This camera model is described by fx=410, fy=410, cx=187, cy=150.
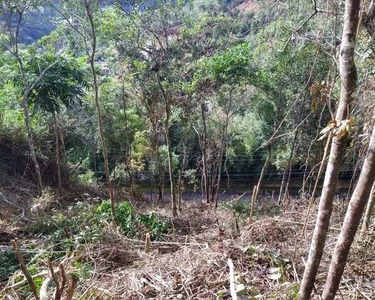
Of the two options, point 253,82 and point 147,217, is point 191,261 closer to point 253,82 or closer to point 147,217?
point 147,217

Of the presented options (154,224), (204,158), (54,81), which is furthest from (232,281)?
(204,158)

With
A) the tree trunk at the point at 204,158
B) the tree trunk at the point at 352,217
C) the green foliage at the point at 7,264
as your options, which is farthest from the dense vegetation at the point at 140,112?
the tree trunk at the point at 352,217

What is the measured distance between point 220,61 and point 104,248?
6.52m

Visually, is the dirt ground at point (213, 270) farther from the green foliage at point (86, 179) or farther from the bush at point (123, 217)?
the green foliage at point (86, 179)

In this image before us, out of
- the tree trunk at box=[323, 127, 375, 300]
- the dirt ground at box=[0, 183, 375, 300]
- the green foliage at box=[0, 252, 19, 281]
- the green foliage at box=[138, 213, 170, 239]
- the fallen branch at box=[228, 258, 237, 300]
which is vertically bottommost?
the green foliage at box=[138, 213, 170, 239]

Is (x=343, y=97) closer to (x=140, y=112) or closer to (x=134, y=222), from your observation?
(x=134, y=222)

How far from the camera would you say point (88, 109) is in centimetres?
1288

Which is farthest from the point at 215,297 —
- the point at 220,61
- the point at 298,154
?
the point at 298,154

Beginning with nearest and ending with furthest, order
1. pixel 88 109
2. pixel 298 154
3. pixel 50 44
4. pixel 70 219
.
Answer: pixel 70 219 → pixel 50 44 → pixel 88 109 → pixel 298 154

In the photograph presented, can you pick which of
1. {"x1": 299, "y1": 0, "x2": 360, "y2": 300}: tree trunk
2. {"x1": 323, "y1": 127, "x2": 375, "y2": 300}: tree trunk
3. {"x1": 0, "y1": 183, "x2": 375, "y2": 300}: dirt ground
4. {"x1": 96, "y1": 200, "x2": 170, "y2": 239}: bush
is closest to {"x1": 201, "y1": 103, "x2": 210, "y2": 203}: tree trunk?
{"x1": 96, "y1": 200, "x2": 170, "y2": 239}: bush

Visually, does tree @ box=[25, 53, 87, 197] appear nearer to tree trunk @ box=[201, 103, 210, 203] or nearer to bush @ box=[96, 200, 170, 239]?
bush @ box=[96, 200, 170, 239]

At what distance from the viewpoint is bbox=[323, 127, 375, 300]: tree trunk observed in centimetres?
195

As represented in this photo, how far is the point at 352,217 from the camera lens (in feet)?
6.69

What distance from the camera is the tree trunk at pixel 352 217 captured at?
6.40ft
